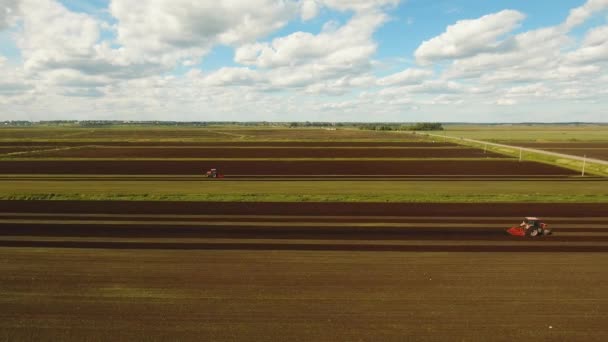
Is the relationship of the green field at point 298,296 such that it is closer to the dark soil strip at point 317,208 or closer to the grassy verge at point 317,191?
the dark soil strip at point 317,208

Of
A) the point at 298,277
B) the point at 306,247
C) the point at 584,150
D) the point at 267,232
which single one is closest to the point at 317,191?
the point at 267,232

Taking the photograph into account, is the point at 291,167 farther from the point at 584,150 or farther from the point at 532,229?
the point at 584,150

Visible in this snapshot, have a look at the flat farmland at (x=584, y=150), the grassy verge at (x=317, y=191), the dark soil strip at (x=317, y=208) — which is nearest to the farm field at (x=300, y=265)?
the dark soil strip at (x=317, y=208)

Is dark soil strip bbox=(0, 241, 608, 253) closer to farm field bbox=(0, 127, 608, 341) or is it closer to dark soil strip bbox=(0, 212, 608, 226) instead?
farm field bbox=(0, 127, 608, 341)

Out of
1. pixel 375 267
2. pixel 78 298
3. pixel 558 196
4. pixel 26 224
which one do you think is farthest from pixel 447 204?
pixel 26 224

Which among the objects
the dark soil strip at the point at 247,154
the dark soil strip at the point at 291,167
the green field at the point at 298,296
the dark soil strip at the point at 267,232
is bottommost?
the green field at the point at 298,296

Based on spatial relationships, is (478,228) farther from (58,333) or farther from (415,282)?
(58,333)

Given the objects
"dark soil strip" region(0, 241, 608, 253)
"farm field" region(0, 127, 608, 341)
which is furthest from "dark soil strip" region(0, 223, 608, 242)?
"dark soil strip" region(0, 241, 608, 253)
